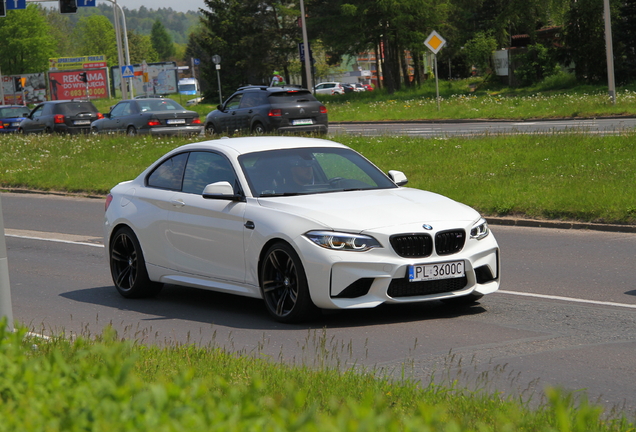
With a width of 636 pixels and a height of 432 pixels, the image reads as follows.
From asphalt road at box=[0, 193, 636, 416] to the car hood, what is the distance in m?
0.86

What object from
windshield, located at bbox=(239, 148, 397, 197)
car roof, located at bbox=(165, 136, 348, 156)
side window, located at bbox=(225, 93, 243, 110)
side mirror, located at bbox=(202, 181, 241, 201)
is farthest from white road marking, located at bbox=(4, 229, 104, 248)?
side window, located at bbox=(225, 93, 243, 110)

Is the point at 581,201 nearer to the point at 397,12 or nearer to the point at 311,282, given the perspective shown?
the point at 311,282

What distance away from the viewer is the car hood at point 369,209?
24.6 feet

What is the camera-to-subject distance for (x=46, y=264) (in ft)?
39.7

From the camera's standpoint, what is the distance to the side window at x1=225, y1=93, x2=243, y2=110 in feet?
94.5

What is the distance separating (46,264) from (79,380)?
918 centimetres

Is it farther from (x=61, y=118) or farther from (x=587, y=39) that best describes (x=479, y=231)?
(x=587, y=39)

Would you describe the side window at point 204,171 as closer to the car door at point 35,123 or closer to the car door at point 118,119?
the car door at point 118,119

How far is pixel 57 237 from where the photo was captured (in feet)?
48.4

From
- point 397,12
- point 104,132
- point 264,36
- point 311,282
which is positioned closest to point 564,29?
point 397,12

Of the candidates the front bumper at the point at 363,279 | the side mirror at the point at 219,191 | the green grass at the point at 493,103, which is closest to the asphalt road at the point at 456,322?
the front bumper at the point at 363,279

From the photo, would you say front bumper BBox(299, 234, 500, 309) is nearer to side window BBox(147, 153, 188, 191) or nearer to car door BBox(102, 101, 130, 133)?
side window BBox(147, 153, 188, 191)

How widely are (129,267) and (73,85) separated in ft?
291

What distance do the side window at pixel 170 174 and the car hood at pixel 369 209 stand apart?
4.53ft
